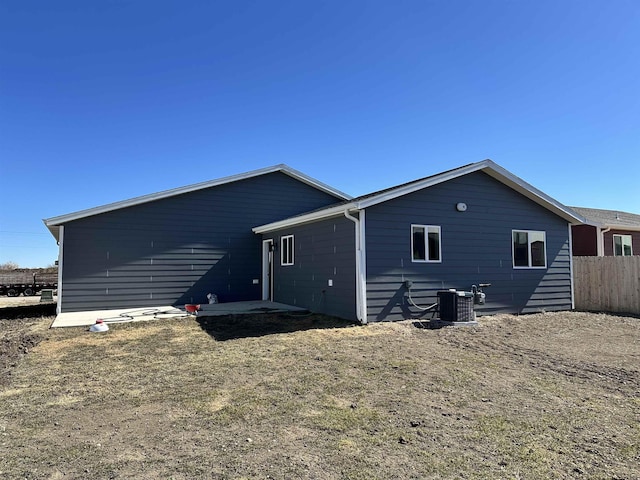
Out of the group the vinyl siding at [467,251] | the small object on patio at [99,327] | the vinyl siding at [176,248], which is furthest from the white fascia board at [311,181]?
the small object on patio at [99,327]

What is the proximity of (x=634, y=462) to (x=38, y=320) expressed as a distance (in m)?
12.6

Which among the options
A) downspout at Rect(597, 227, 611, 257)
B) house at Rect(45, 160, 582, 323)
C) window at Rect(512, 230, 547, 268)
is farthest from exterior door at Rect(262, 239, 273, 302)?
downspout at Rect(597, 227, 611, 257)

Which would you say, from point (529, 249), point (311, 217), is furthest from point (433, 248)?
point (529, 249)

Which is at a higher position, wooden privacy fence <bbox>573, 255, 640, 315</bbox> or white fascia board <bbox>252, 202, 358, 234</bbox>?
white fascia board <bbox>252, 202, 358, 234</bbox>

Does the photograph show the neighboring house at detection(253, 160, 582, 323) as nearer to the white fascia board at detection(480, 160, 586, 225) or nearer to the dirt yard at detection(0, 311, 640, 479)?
the white fascia board at detection(480, 160, 586, 225)

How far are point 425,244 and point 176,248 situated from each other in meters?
7.90

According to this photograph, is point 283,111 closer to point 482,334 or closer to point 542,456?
point 482,334

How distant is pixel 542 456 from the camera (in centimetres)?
306

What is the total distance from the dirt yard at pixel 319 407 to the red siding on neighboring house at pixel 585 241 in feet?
32.4

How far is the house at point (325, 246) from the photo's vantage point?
966 centimetres

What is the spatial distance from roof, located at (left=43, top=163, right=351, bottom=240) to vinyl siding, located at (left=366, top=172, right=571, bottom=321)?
5.96m

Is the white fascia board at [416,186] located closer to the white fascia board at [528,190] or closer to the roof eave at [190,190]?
the white fascia board at [528,190]

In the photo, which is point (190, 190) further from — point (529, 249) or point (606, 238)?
point (606, 238)

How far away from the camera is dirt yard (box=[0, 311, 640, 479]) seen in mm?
2959
